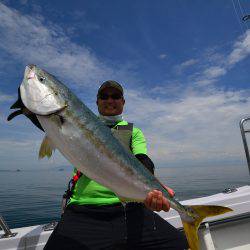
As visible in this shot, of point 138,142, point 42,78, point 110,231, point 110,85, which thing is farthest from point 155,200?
point 110,85

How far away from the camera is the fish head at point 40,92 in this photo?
3148mm

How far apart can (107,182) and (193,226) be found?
4.87ft

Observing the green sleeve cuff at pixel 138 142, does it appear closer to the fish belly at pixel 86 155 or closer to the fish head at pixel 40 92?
the fish belly at pixel 86 155

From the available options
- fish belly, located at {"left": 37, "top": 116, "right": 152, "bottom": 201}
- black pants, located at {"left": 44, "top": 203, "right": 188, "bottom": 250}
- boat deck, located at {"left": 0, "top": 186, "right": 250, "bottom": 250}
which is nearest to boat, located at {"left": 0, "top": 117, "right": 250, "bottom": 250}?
boat deck, located at {"left": 0, "top": 186, "right": 250, "bottom": 250}

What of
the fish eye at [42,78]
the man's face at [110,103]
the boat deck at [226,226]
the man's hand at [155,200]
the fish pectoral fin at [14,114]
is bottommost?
the boat deck at [226,226]

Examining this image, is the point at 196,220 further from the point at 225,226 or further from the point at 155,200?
the point at 225,226

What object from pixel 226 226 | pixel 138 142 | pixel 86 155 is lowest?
pixel 226 226

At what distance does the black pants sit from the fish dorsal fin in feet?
4.46

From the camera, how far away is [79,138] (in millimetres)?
3166

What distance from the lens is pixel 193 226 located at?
383 centimetres

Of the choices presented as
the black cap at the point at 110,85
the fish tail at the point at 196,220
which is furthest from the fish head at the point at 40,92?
the fish tail at the point at 196,220

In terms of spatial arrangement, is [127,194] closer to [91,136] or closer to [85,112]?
[91,136]

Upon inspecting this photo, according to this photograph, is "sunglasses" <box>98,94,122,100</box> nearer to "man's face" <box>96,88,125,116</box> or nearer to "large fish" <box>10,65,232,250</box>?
"man's face" <box>96,88,125,116</box>

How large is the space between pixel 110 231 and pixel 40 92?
225 cm
